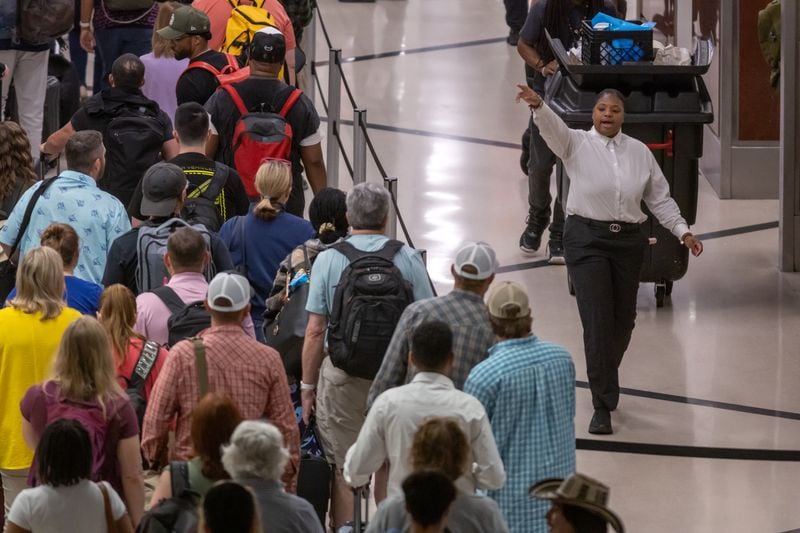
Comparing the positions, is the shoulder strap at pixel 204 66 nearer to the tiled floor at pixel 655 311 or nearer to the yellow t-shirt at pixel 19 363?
the tiled floor at pixel 655 311

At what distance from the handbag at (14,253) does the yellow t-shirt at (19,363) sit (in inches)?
66.9

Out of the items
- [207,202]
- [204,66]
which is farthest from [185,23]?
[207,202]

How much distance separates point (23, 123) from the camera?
39.7 feet

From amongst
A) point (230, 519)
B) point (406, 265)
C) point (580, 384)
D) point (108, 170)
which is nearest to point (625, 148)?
point (580, 384)

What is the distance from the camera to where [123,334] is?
6.45 m

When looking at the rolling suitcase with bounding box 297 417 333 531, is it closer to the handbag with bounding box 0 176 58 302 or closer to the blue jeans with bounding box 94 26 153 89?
the handbag with bounding box 0 176 58 302

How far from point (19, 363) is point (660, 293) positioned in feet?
18.8

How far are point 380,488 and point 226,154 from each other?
10.2 ft

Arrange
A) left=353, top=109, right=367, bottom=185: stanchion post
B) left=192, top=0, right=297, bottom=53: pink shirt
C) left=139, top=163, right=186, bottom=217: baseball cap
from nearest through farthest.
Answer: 1. left=139, top=163, right=186, bottom=217: baseball cap
2. left=353, top=109, right=367, bottom=185: stanchion post
3. left=192, top=0, right=297, bottom=53: pink shirt

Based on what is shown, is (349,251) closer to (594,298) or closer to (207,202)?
(207,202)

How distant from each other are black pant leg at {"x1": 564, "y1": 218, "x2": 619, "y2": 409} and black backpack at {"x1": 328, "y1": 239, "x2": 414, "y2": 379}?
195 cm

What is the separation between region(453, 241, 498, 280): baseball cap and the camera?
6449 millimetres

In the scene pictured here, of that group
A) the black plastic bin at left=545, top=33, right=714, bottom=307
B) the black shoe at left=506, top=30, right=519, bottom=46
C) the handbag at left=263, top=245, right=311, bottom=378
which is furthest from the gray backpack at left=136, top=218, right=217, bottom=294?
the black shoe at left=506, top=30, right=519, bottom=46

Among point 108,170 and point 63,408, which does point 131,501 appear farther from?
point 108,170
